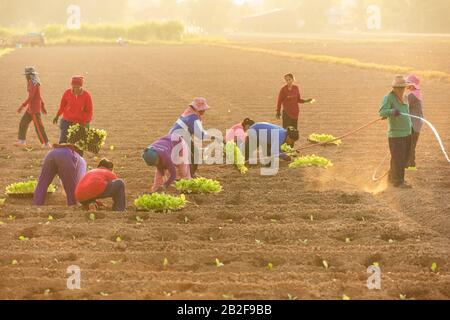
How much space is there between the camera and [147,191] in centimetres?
981

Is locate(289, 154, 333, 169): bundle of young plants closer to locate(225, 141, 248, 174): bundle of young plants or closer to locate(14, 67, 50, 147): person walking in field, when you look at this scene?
locate(225, 141, 248, 174): bundle of young plants

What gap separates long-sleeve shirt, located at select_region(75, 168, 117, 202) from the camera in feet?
26.9

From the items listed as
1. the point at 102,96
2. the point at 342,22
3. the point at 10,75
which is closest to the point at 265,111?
the point at 102,96

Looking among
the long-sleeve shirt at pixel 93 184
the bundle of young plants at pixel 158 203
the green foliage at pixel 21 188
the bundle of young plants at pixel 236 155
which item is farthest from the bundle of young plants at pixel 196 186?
the green foliage at pixel 21 188

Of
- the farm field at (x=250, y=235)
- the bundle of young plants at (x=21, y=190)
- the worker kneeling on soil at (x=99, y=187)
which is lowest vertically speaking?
the farm field at (x=250, y=235)

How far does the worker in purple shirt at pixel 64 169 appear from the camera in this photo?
8.52m

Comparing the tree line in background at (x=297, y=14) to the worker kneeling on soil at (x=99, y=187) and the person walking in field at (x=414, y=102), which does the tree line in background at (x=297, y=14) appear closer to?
the person walking in field at (x=414, y=102)

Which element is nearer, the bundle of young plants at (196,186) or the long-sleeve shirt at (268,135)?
the bundle of young plants at (196,186)

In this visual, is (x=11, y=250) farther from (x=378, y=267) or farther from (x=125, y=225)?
(x=378, y=267)

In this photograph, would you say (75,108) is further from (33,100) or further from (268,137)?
(268,137)

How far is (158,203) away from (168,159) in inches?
33.7

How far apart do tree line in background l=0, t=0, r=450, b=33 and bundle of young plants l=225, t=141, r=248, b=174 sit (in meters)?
79.3

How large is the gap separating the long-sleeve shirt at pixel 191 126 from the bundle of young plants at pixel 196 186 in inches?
24.9

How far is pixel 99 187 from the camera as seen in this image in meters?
8.22
